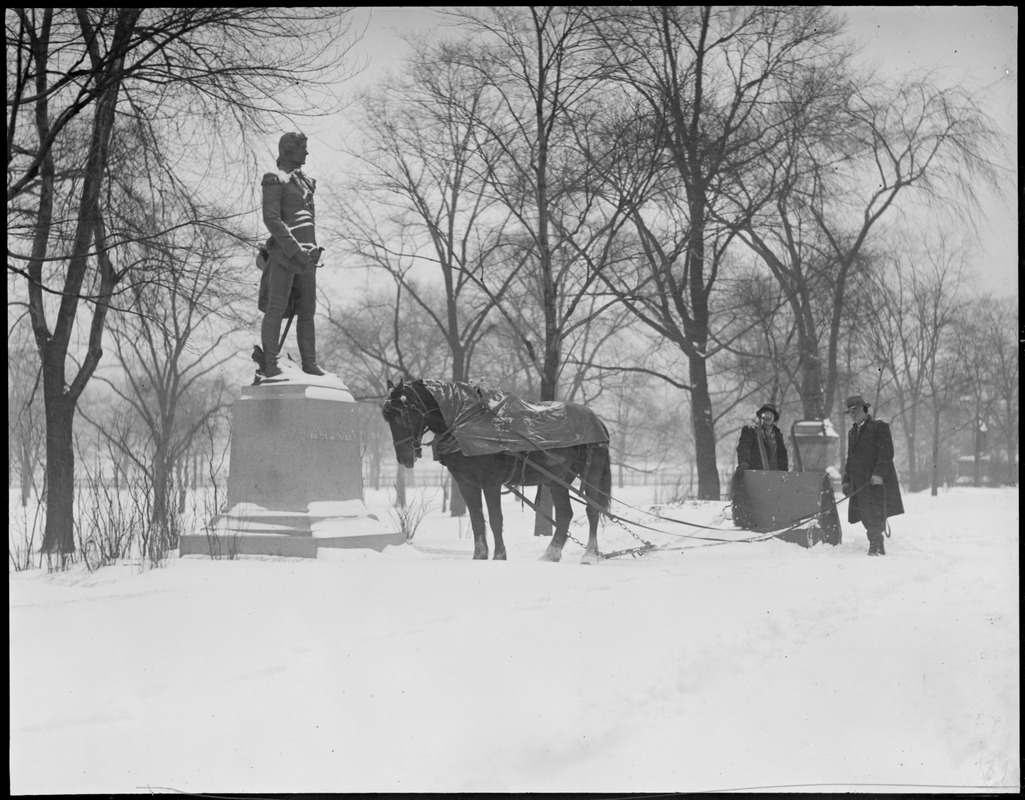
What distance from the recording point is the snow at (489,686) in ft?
12.9

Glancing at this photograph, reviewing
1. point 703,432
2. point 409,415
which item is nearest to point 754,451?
point 409,415

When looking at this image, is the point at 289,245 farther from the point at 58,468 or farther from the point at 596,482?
the point at 58,468

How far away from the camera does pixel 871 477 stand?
10.5 meters

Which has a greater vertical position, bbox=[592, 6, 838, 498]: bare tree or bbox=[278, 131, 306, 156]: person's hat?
bbox=[592, 6, 838, 498]: bare tree

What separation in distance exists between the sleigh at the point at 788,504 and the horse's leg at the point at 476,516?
10.6 feet

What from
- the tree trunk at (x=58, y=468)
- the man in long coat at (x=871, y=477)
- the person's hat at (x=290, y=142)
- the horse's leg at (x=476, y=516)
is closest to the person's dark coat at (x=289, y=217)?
the person's hat at (x=290, y=142)

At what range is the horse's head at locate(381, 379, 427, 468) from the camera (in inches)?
344

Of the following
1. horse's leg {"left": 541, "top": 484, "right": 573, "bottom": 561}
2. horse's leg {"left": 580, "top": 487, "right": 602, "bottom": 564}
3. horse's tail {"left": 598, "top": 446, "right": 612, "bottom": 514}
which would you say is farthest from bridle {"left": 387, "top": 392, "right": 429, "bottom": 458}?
horse's tail {"left": 598, "top": 446, "right": 612, "bottom": 514}

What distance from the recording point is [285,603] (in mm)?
5504

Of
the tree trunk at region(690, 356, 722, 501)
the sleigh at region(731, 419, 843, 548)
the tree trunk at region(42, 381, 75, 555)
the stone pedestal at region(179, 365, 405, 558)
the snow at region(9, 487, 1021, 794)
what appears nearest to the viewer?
the snow at region(9, 487, 1021, 794)

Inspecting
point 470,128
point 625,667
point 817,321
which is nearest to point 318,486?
point 625,667

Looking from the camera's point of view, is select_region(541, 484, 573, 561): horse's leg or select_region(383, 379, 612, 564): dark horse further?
select_region(541, 484, 573, 561): horse's leg

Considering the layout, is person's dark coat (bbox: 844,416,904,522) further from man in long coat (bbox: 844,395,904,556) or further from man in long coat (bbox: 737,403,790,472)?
man in long coat (bbox: 737,403,790,472)

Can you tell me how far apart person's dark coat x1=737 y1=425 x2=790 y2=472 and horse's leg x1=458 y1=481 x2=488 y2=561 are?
11.4 ft
